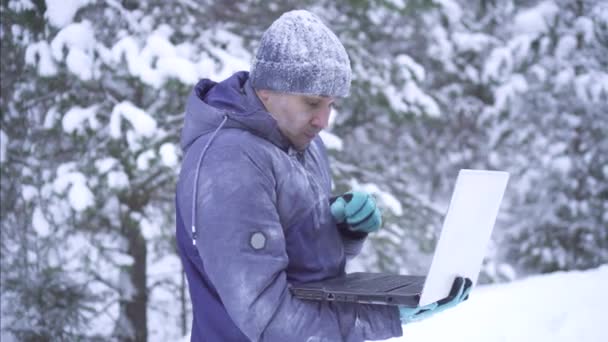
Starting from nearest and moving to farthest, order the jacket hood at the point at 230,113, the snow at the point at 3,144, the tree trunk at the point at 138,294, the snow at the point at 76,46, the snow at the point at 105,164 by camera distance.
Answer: the jacket hood at the point at 230,113, the snow at the point at 76,46, the snow at the point at 105,164, the snow at the point at 3,144, the tree trunk at the point at 138,294

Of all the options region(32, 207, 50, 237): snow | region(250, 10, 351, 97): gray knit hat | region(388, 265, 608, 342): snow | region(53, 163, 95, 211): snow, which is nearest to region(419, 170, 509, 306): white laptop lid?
region(250, 10, 351, 97): gray knit hat

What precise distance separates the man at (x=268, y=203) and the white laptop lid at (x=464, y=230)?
0.53 feet

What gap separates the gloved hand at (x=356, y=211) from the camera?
208 centimetres

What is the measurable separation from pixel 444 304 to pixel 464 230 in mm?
236

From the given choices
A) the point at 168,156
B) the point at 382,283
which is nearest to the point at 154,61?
the point at 168,156

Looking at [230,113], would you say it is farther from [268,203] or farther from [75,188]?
[75,188]

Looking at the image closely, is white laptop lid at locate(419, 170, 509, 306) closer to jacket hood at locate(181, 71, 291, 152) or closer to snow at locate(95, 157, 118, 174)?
jacket hood at locate(181, 71, 291, 152)

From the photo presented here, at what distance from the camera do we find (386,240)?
5523 mm

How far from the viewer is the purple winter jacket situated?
4.88 ft

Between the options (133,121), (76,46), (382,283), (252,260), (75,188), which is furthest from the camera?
(75,188)

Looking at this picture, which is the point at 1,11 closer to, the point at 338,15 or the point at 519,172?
the point at 338,15

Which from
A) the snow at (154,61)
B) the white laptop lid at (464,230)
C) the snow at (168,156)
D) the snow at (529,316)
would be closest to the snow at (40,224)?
the snow at (168,156)

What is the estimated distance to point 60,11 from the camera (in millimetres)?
3922

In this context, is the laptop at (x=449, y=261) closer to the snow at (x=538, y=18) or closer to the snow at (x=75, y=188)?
the snow at (x=75, y=188)
